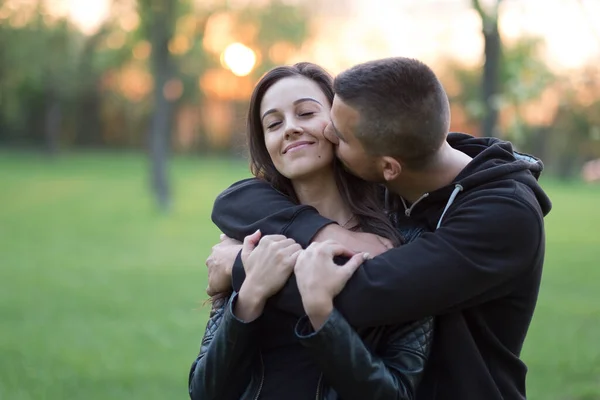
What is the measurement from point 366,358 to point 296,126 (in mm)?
700

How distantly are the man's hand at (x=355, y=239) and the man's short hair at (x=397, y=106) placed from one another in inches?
9.0

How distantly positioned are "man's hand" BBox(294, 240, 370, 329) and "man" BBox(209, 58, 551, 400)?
0.01 metres

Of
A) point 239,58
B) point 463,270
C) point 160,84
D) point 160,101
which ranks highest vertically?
point 463,270

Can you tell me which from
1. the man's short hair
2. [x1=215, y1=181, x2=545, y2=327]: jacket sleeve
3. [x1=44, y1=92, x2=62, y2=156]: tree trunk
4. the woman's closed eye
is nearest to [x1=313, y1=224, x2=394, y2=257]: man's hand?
[x1=215, y1=181, x2=545, y2=327]: jacket sleeve

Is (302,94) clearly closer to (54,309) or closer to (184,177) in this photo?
(54,309)

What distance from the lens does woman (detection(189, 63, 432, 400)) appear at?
1.93 m

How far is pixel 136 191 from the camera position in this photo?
25.9 meters

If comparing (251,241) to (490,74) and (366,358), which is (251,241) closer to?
(366,358)

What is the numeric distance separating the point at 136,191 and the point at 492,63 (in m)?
20.1

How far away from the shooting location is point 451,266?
192 centimetres

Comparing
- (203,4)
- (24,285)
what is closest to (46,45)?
(203,4)

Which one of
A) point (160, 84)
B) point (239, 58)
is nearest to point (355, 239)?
point (160, 84)

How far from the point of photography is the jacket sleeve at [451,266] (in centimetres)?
192

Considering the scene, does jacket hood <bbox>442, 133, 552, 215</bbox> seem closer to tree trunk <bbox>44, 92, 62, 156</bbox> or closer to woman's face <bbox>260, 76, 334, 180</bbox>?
woman's face <bbox>260, 76, 334, 180</bbox>
